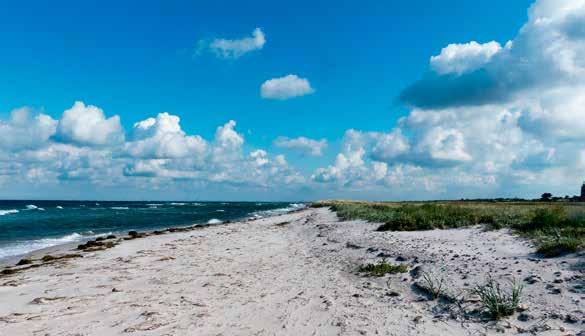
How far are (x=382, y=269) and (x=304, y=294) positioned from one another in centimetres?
260

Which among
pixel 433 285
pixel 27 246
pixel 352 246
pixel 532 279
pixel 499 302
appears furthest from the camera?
pixel 27 246

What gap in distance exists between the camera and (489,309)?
7141 millimetres

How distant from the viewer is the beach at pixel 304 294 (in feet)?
23.7

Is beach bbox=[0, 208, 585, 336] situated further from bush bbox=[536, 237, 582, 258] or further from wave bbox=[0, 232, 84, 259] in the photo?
wave bbox=[0, 232, 84, 259]

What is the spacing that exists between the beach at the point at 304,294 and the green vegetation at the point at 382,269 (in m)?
0.24

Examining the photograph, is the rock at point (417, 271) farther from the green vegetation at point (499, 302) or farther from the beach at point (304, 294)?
the green vegetation at point (499, 302)

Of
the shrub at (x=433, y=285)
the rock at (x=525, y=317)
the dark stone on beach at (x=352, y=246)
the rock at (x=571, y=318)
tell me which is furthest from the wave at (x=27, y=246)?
the rock at (x=571, y=318)

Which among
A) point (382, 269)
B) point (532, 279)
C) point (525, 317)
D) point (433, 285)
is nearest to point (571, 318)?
point (525, 317)

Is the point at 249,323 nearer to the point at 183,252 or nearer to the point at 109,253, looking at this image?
the point at 183,252

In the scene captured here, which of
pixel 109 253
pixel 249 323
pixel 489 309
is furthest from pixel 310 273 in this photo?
pixel 109 253

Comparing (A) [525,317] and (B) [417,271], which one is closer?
(A) [525,317]

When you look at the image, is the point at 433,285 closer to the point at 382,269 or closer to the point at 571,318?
the point at 382,269

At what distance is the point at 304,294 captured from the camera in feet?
31.8

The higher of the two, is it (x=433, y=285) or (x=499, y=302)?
(x=499, y=302)
